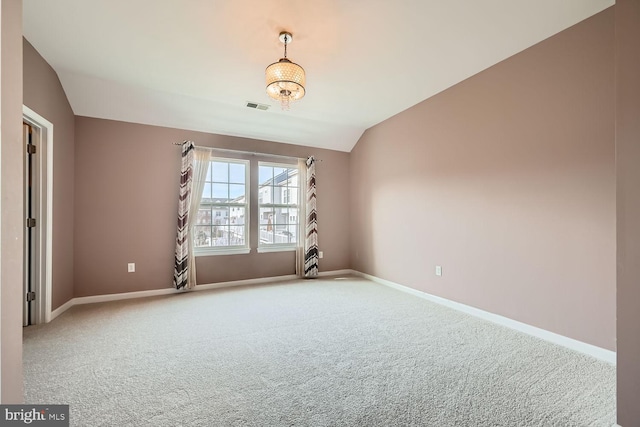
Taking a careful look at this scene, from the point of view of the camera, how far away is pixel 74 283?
3.61 m

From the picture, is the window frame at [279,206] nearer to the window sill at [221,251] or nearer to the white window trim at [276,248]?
the white window trim at [276,248]

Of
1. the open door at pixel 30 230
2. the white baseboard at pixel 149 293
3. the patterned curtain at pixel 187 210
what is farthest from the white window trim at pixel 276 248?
the open door at pixel 30 230

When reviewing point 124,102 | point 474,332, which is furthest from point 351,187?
point 124,102

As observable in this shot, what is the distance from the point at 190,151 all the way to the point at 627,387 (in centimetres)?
484

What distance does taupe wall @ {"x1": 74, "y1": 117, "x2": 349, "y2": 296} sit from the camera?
3.67 m

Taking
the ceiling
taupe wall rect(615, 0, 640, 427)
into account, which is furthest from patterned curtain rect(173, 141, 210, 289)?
taupe wall rect(615, 0, 640, 427)

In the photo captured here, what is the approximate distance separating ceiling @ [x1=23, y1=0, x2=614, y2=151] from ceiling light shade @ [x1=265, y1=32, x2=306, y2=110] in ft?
0.78

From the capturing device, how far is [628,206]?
4.72 feet

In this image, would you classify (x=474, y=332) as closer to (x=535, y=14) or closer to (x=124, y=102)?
(x=535, y=14)

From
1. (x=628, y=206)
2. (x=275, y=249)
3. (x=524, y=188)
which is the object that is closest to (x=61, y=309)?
(x=275, y=249)

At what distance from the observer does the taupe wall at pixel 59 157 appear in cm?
274

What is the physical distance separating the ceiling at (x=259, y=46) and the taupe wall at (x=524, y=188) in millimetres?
289

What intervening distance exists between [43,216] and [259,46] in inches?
114

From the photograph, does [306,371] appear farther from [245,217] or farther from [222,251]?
[245,217]
